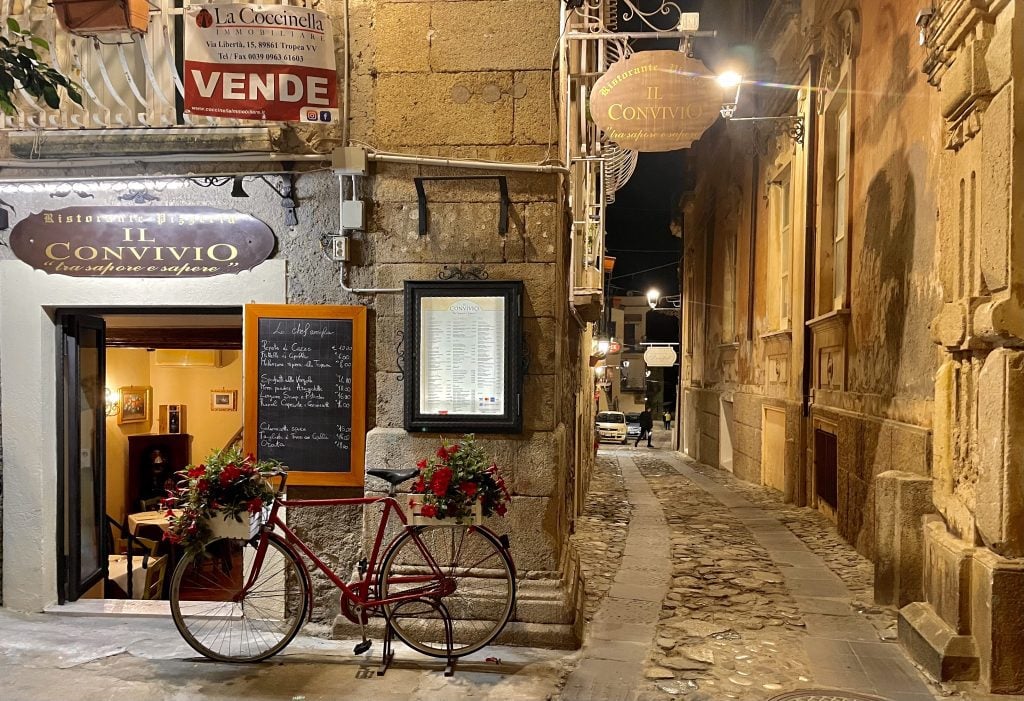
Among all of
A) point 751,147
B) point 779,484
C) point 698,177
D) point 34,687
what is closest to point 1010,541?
point 34,687

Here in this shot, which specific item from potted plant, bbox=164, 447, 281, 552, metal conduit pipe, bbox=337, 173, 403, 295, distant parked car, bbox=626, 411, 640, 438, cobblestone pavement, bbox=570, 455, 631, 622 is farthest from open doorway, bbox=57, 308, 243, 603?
distant parked car, bbox=626, 411, 640, 438

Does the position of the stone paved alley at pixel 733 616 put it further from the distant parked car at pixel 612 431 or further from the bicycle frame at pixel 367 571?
the distant parked car at pixel 612 431

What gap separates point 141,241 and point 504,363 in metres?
3.00

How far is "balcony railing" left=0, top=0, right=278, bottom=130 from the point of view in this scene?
5.56 metres

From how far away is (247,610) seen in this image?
5.53 m

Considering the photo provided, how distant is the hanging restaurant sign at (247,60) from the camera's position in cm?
508

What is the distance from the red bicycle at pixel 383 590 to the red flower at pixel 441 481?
0.26 metres

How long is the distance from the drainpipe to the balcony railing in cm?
885

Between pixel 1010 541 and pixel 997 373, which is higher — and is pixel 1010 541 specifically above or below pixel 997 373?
below

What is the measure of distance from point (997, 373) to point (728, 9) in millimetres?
17316

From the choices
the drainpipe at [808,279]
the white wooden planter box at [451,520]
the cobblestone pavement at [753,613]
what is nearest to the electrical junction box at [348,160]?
the white wooden planter box at [451,520]

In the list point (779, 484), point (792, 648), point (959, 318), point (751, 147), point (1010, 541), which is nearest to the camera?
point (1010, 541)

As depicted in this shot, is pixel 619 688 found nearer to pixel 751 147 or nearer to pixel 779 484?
pixel 779 484

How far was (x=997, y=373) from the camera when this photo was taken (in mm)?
4391
